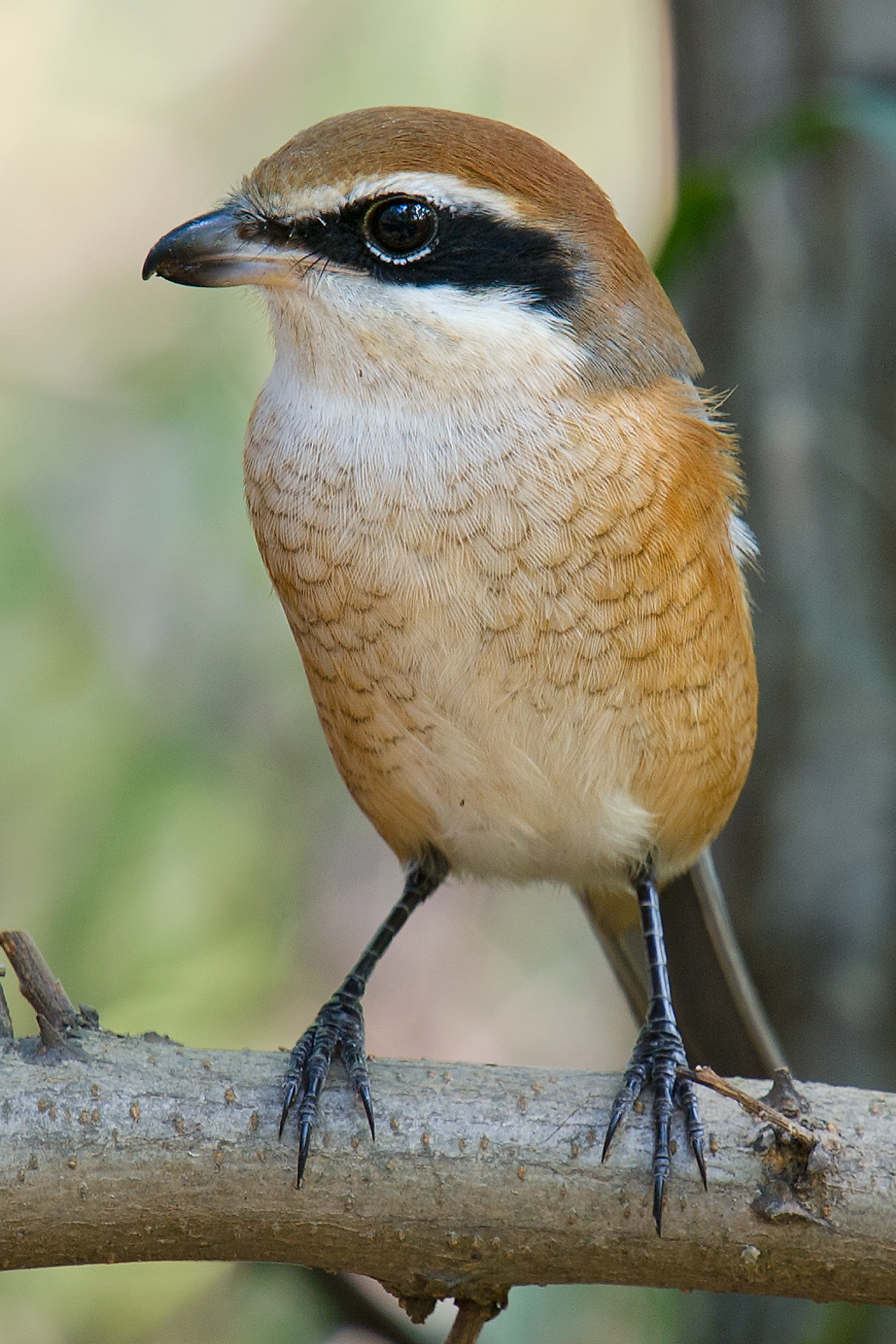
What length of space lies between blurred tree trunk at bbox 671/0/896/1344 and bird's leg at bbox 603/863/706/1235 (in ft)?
2.71

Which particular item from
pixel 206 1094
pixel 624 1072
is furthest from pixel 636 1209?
pixel 206 1094

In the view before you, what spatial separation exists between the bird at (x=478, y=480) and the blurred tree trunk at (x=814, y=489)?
92 cm

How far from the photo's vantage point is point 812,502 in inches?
132

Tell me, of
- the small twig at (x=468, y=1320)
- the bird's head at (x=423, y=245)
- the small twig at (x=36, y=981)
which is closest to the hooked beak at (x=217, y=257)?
the bird's head at (x=423, y=245)

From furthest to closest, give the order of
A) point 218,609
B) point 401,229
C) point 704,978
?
1. point 218,609
2. point 704,978
3. point 401,229

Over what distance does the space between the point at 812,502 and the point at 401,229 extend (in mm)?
1524

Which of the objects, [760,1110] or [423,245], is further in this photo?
[423,245]

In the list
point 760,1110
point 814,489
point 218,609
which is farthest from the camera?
point 218,609

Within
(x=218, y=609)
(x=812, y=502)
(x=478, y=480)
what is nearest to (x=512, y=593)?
(x=478, y=480)

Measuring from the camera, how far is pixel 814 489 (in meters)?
3.36

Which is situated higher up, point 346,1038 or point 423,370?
point 423,370

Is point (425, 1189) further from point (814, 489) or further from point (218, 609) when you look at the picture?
point (218, 609)

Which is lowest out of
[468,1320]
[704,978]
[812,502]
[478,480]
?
[468,1320]

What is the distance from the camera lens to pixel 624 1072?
2092 mm
